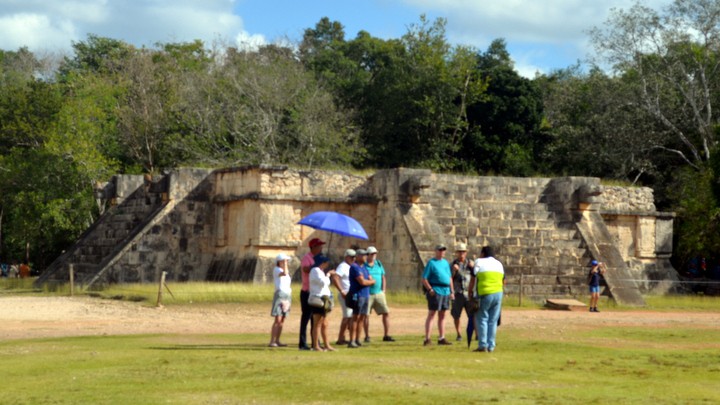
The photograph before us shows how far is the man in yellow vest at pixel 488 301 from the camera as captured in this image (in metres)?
15.6

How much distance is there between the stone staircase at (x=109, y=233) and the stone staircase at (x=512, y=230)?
7.02 meters

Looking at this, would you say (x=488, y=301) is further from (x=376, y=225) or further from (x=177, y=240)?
(x=177, y=240)

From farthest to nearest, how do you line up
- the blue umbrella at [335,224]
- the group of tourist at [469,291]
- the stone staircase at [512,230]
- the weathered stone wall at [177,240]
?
the weathered stone wall at [177,240] < the stone staircase at [512,230] < the blue umbrella at [335,224] < the group of tourist at [469,291]

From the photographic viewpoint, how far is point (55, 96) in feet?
149

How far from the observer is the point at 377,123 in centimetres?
4538

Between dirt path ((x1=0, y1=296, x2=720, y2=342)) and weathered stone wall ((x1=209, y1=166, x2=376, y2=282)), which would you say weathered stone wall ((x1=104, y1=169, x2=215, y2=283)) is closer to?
weathered stone wall ((x1=209, y1=166, x2=376, y2=282))

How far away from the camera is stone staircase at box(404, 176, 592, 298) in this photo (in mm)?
27625

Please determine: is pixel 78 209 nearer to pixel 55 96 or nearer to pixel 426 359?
pixel 55 96

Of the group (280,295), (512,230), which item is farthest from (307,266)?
(512,230)

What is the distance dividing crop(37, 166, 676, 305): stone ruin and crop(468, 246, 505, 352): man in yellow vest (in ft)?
36.0

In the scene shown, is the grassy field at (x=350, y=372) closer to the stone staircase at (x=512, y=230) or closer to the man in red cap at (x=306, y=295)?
the man in red cap at (x=306, y=295)

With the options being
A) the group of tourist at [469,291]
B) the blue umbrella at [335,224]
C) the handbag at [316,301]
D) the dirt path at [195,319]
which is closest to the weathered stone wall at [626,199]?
the dirt path at [195,319]

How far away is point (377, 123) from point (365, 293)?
96.0 ft

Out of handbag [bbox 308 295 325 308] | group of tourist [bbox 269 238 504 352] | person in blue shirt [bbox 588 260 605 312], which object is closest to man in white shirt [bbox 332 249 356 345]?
group of tourist [bbox 269 238 504 352]
